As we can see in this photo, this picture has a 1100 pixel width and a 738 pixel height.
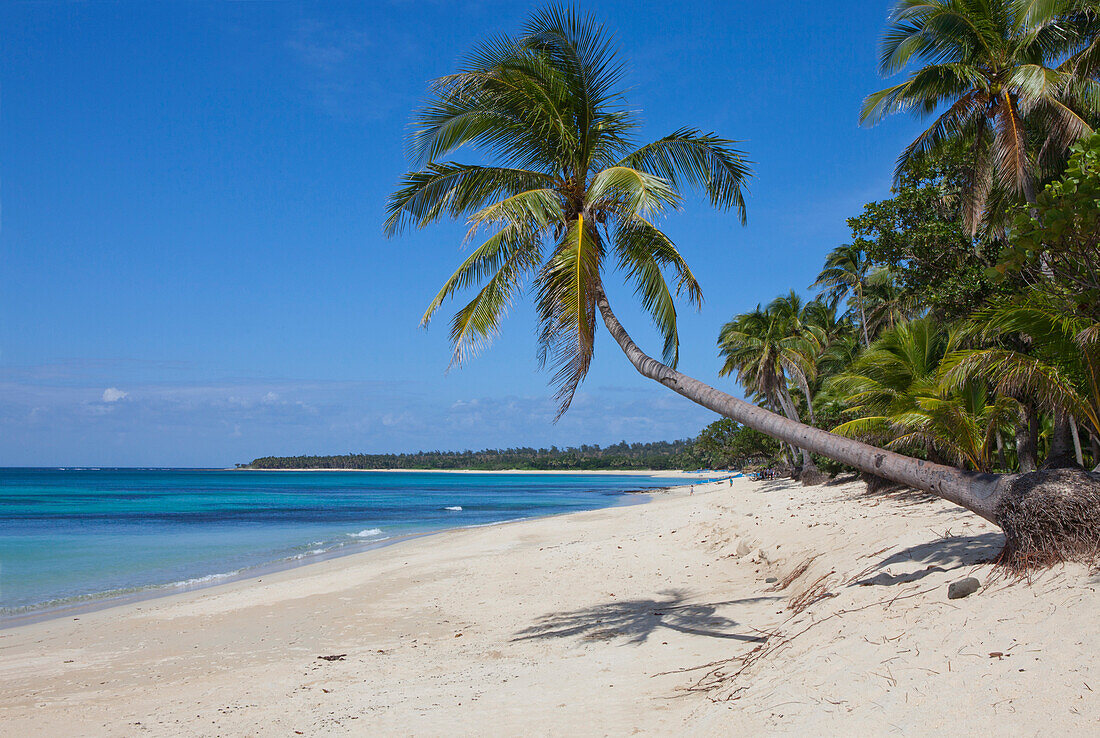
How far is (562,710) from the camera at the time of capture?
521 centimetres

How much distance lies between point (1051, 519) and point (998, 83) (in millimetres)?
9328

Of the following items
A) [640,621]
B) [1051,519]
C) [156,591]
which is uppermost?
[1051,519]

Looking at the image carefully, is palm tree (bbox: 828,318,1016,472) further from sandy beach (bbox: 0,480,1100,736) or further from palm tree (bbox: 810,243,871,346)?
palm tree (bbox: 810,243,871,346)

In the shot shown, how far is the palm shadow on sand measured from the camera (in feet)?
23.7

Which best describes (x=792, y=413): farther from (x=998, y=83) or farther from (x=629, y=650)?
(x=629, y=650)

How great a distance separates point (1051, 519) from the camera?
480cm

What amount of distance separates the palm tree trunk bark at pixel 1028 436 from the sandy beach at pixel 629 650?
8.62 ft

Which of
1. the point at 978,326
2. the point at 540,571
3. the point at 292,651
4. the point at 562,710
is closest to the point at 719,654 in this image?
the point at 562,710

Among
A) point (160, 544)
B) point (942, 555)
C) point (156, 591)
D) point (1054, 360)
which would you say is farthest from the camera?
point (160, 544)

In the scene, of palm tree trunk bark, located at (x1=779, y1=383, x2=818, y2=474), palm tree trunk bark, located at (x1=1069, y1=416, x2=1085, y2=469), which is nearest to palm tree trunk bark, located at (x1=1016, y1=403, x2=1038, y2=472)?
palm tree trunk bark, located at (x1=1069, y1=416, x2=1085, y2=469)

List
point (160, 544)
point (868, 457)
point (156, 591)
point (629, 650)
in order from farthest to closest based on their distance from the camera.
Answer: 1. point (160, 544)
2. point (156, 591)
3. point (629, 650)
4. point (868, 457)

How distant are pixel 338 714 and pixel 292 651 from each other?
3092mm

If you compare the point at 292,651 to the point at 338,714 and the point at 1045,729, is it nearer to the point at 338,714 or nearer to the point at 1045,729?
the point at 338,714

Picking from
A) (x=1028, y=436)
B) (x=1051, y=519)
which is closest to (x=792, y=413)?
(x=1028, y=436)
